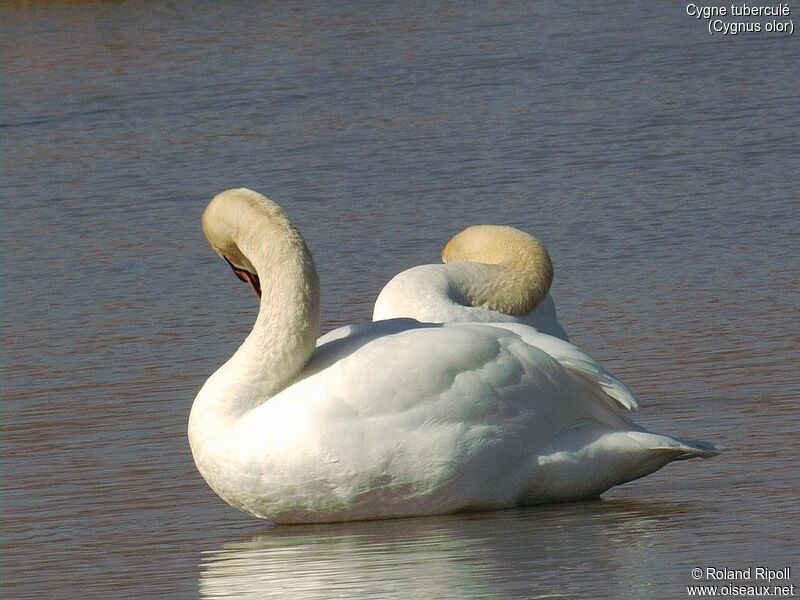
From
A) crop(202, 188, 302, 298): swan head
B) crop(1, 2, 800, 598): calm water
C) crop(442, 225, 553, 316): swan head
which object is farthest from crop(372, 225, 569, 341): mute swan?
crop(202, 188, 302, 298): swan head

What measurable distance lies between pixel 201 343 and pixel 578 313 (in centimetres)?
162

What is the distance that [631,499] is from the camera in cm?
600

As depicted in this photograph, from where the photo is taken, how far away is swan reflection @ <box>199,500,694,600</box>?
4945mm

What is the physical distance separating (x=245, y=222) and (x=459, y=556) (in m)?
1.43

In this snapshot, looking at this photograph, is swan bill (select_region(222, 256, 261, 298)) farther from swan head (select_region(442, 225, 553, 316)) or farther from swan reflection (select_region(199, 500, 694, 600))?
swan head (select_region(442, 225, 553, 316))

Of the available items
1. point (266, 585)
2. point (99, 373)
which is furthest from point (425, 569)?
point (99, 373)

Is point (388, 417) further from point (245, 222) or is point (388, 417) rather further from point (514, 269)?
point (514, 269)

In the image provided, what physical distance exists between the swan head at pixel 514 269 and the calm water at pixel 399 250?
1.80 ft

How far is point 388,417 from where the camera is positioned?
19.0 feet

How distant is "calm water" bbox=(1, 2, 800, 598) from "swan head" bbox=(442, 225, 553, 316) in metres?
0.55

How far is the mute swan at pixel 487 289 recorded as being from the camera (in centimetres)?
693

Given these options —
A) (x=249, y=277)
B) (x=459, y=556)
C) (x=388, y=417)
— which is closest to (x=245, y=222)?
(x=249, y=277)

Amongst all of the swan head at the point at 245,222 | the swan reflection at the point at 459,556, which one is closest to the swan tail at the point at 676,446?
the swan reflection at the point at 459,556

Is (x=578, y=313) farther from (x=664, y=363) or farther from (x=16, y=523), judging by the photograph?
(x=16, y=523)
